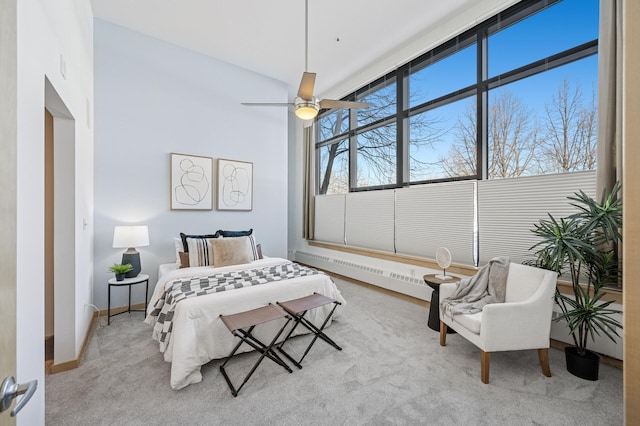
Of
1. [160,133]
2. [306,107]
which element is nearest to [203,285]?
[306,107]

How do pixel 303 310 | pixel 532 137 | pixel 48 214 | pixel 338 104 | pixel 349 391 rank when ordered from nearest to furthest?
pixel 349 391 < pixel 303 310 < pixel 48 214 < pixel 532 137 < pixel 338 104

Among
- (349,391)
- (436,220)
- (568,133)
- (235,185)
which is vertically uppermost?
(568,133)

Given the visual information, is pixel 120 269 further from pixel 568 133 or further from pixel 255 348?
pixel 568 133

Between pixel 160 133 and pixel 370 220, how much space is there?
11.2 ft

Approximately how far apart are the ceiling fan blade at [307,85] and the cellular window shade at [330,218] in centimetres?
269

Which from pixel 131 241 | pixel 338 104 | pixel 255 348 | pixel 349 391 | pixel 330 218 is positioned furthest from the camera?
pixel 330 218

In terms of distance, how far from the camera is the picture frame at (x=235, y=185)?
442cm

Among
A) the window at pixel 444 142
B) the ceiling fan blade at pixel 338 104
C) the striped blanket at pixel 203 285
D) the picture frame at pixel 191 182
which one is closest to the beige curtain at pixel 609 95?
the window at pixel 444 142

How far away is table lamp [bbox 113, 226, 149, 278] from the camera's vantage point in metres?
3.25

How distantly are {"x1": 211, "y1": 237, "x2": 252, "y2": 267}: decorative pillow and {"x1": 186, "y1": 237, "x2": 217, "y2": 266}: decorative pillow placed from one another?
0.09 metres

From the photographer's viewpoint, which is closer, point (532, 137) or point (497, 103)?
point (532, 137)

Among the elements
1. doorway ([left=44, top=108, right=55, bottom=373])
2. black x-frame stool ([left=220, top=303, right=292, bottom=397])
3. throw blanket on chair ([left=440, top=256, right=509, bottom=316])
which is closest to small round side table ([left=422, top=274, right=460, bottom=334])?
throw blanket on chair ([left=440, top=256, right=509, bottom=316])

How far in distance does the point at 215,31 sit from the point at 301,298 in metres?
3.65

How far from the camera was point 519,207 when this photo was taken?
288cm
